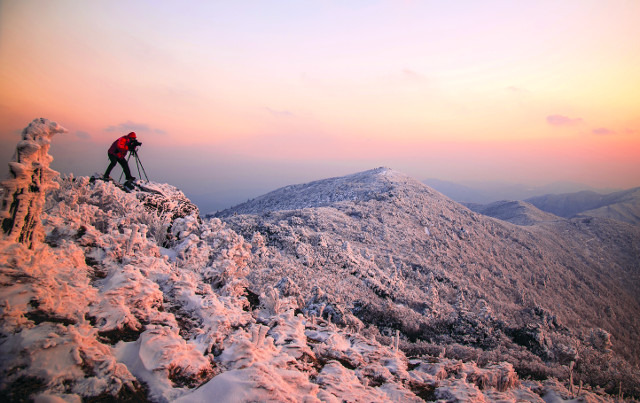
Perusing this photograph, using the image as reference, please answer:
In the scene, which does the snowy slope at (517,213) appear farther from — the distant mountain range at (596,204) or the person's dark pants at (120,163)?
the person's dark pants at (120,163)

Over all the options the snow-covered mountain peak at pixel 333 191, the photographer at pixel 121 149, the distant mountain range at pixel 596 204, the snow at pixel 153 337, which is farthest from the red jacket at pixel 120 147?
the distant mountain range at pixel 596 204

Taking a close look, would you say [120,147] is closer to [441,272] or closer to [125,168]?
[125,168]

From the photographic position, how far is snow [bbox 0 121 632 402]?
358cm

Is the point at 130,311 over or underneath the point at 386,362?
over

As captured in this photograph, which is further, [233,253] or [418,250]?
[418,250]

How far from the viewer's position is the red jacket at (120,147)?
11977 millimetres

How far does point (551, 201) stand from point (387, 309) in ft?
368

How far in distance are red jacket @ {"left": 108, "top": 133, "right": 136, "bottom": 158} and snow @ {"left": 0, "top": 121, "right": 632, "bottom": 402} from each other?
211 centimetres

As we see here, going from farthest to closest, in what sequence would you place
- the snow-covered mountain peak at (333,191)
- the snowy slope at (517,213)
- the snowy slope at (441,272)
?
the snowy slope at (517,213)
the snow-covered mountain peak at (333,191)
the snowy slope at (441,272)

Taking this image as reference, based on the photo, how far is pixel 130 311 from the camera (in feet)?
17.4

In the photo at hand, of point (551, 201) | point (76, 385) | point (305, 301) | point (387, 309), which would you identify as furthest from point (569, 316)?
point (551, 201)

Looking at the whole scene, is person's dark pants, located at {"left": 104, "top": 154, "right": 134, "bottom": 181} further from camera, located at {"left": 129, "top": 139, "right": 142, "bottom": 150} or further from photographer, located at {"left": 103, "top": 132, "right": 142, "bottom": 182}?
camera, located at {"left": 129, "top": 139, "right": 142, "bottom": 150}

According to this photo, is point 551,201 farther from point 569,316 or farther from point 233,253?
point 233,253

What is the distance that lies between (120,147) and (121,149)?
0.08 meters
